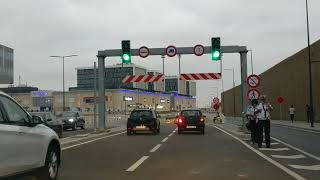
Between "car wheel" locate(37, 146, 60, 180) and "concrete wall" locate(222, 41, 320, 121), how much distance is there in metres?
43.0

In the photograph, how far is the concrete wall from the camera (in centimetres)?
5350

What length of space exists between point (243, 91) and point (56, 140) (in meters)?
23.8

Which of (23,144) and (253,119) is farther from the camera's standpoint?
(253,119)

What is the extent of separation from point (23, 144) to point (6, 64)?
181ft

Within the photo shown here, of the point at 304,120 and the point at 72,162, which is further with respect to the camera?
the point at 304,120

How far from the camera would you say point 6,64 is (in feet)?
206

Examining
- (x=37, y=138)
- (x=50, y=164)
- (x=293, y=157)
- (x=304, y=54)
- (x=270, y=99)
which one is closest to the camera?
(x=37, y=138)

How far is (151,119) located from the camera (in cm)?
3281

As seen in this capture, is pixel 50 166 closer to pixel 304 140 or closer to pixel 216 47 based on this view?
pixel 304 140

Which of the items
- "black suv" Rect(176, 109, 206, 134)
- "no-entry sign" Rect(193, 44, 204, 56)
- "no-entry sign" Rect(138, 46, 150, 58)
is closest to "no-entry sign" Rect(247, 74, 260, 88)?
"black suv" Rect(176, 109, 206, 134)

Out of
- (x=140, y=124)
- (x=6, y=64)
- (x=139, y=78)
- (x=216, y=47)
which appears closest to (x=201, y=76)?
(x=139, y=78)

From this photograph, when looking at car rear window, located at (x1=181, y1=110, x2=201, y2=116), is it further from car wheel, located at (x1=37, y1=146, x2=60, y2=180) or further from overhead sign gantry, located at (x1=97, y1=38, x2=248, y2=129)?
car wheel, located at (x1=37, y1=146, x2=60, y2=180)

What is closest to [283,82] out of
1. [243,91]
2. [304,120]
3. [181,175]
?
[304,120]

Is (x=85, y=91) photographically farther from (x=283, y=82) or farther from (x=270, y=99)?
→ (x=283, y=82)
